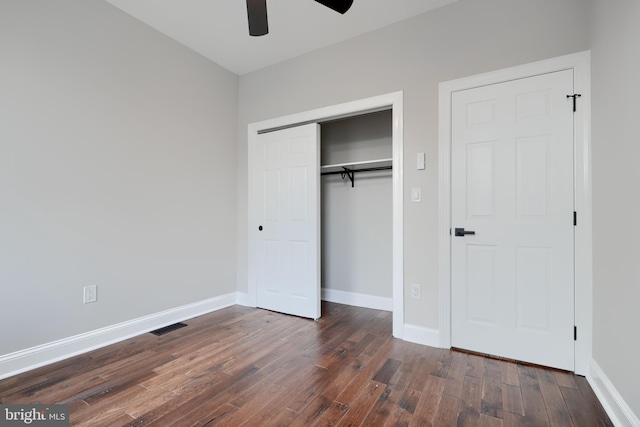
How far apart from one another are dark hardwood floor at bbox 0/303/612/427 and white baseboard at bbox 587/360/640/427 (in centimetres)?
4

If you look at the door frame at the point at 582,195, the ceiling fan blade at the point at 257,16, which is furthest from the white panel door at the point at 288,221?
the door frame at the point at 582,195

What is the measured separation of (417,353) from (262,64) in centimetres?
336

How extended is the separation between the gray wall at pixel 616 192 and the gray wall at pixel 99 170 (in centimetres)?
330

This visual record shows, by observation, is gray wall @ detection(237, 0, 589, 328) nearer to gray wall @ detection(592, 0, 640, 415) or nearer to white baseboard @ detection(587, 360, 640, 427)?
gray wall @ detection(592, 0, 640, 415)

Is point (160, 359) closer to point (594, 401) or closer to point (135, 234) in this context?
point (135, 234)

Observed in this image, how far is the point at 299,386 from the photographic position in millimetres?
1764

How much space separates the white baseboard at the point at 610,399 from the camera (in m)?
1.33

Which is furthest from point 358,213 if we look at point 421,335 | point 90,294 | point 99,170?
point 90,294

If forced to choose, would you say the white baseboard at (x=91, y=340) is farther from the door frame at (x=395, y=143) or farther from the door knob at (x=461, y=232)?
the door knob at (x=461, y=232)

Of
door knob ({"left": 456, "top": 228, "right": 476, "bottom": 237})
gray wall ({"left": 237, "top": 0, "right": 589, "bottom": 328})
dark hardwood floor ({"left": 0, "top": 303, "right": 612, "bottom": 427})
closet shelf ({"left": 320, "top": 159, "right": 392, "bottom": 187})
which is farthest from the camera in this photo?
closet shelf ({"left": 320, "top": 159, "right": 392, "bottom": 187})

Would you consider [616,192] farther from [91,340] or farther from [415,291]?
[91,340]

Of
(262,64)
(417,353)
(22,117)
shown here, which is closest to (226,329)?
(417,353)

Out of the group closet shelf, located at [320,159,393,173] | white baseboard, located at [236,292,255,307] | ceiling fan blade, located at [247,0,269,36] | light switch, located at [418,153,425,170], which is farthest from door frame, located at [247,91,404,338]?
white baseboard, located at [236,292,255,307]

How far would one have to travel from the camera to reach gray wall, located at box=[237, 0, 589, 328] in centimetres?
201
